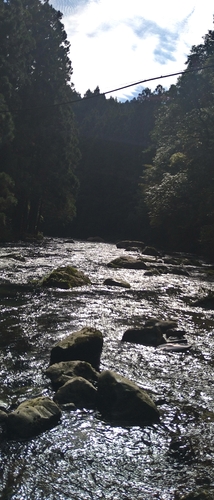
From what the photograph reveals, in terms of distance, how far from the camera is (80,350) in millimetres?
5926

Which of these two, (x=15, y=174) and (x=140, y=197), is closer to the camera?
(x=15, y=174)

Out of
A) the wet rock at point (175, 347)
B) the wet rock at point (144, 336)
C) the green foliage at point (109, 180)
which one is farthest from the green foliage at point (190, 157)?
the green foliage at point (109, 180)

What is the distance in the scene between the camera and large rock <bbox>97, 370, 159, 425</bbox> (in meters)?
4.53

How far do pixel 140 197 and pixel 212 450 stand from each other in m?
56.0

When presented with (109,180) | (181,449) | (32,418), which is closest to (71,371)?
(32,418)

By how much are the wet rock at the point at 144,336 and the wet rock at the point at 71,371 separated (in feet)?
6.03

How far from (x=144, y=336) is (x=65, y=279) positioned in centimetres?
542

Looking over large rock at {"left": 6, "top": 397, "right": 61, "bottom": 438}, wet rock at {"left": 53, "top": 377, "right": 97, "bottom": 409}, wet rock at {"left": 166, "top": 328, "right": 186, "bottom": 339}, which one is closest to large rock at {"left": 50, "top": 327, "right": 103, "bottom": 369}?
wet rock at {"left": 53, "top": 377, "right": 97, "bottom": 409}

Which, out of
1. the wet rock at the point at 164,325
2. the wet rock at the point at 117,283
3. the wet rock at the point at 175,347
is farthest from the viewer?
the wet rock at the point at 117,283

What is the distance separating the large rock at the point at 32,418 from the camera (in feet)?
13.4

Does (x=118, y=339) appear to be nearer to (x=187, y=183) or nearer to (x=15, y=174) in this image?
(x=187, y=183)

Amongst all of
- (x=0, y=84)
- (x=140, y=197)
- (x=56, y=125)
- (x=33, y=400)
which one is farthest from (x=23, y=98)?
(x=33, y=400)

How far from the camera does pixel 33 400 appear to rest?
448 centimetres

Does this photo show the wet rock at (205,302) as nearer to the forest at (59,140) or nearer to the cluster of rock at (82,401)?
the cluster of rock at (82,401)
